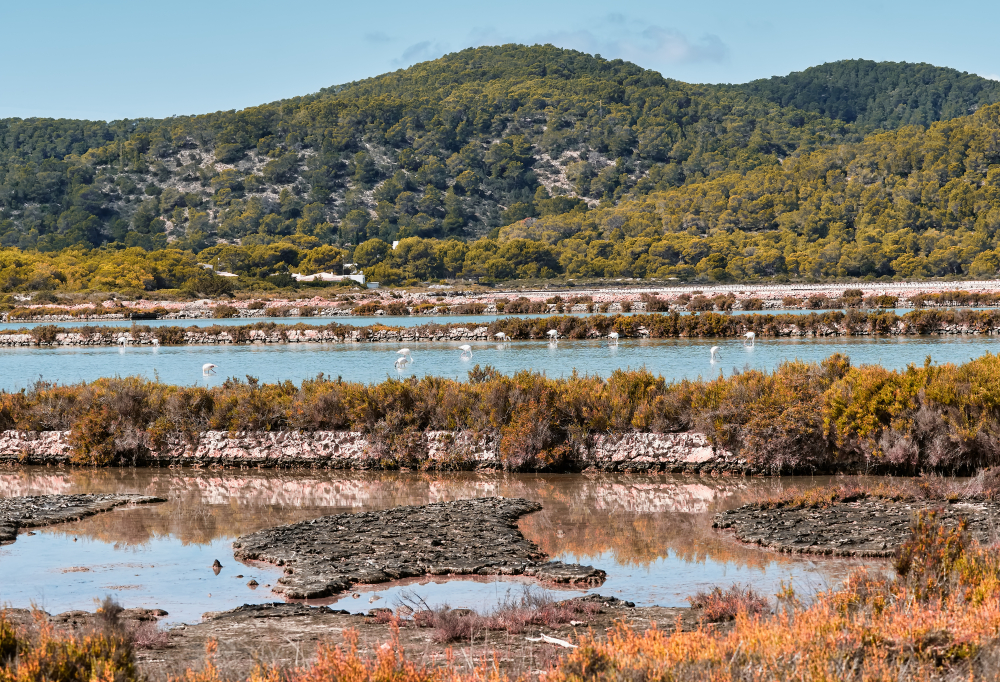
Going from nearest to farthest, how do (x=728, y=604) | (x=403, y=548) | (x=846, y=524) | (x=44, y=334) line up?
(x=728, y=604) < (x=403, y=548) < (x=846, y=524) < (x=44, y=334)

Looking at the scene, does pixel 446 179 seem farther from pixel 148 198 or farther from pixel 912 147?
pixel 912 147

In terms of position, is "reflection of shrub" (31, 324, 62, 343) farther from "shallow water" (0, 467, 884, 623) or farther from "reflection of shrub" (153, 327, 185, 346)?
"shallow water" (0, 467, 884, 623)

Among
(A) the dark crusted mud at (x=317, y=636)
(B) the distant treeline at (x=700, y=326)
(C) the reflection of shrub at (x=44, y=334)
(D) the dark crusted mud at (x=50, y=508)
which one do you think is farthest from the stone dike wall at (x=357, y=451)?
(C) the reflection of shrub at (x=44, y=334)

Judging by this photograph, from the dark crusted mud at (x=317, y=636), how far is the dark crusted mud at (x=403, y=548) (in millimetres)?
1026

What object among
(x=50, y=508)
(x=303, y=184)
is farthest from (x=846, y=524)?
(x=303, y=184)

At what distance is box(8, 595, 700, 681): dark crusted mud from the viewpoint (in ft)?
21.6

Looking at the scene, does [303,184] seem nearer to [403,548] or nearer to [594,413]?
[594,413]

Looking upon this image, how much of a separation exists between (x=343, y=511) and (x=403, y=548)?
289cm

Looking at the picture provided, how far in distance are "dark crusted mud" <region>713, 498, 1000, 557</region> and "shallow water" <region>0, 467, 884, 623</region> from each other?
26 cm

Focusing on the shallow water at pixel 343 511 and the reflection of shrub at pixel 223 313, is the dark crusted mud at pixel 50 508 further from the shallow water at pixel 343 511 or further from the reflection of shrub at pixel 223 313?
the reflection of shrub at pixel 223 313

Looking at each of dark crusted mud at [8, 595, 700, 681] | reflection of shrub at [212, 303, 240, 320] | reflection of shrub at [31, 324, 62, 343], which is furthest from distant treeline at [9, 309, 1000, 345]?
dark crusted mud at [8, 595, 700, 681]

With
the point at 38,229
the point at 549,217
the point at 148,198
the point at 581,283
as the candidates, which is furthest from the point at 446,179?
the point at 581,283

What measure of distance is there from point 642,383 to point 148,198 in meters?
180

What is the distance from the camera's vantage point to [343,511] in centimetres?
1329
